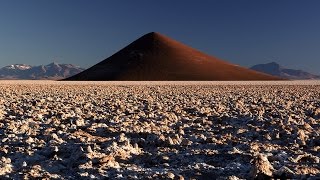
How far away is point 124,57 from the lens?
120m

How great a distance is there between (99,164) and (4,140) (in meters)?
2.49

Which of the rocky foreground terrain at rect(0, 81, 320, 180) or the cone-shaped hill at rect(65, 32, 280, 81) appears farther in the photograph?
the cone-shaped hill at rect(65, 32, 280, 81)

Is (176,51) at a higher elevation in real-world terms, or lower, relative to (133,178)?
higher

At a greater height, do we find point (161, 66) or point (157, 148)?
point (161, 66)

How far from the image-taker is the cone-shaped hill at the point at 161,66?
346 feet

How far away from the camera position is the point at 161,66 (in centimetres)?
11206

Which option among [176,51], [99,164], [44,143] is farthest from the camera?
[176,51]

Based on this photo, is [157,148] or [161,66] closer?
[157,148]

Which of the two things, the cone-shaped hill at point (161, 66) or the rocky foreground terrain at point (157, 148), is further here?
the cone-shaped hill at point (161, 66)

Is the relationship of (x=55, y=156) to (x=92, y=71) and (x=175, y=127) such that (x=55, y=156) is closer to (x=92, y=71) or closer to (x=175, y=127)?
(x=175, y=127)

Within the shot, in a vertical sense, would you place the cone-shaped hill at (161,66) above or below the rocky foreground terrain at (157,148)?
above

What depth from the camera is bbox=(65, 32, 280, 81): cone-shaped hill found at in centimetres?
10556

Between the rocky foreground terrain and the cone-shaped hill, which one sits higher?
the cone-shaped hill

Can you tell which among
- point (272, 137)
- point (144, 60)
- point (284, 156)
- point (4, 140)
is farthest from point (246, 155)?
point (144, 60)
